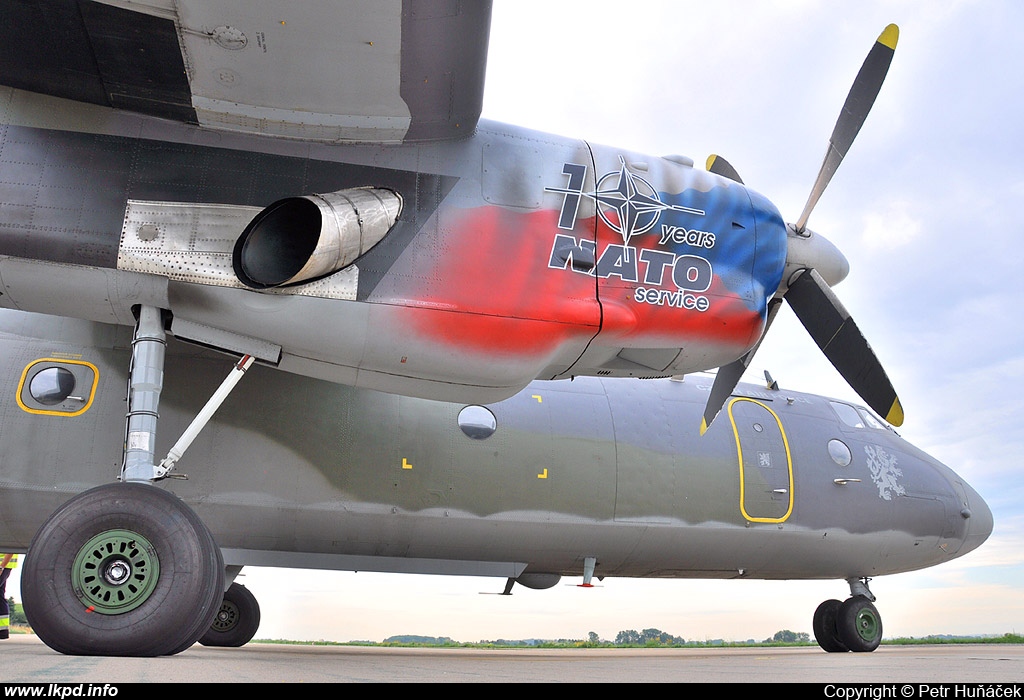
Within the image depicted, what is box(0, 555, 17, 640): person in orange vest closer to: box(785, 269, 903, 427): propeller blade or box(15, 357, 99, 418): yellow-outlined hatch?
box(15, 357, 99, 418): yellow-outlined hatch

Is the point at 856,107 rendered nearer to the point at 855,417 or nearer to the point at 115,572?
the point at 855,417

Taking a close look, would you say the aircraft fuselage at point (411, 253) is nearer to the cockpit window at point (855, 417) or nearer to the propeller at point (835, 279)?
the propeller at point (835, 279)

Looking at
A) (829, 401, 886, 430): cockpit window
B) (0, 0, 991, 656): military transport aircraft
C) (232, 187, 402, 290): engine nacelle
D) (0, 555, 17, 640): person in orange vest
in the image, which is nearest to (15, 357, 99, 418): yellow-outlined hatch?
(0, 0, 991, 656): military transport aircraft

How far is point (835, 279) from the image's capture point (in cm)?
864

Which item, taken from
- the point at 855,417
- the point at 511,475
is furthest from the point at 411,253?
the point at 855,417

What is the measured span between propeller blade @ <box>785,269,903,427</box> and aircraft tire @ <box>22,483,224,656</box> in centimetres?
635

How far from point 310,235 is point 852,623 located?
10.0 metres

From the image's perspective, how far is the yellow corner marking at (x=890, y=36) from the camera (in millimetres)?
8078

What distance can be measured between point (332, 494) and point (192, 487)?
147 cm

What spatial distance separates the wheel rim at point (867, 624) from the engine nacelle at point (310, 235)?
980 centimetres

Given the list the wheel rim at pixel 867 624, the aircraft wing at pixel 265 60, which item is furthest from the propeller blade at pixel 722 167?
the wheel rim at pixel 867 624

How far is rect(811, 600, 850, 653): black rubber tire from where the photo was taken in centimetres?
1206

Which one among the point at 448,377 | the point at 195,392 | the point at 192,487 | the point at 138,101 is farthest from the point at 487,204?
the point at 192,487

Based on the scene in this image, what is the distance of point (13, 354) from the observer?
8.38 meters
